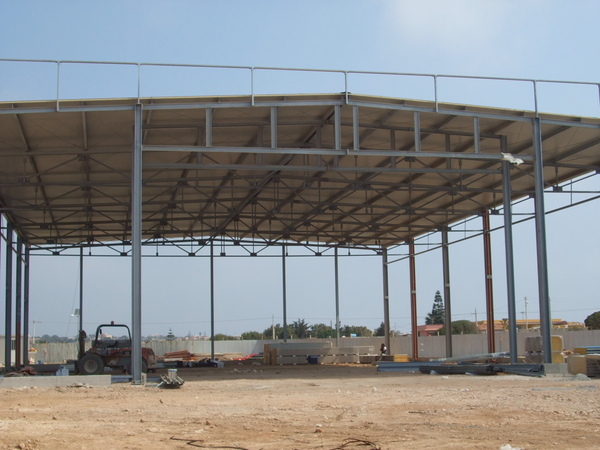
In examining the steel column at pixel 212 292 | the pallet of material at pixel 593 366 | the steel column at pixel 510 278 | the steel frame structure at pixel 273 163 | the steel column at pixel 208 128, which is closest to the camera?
the steel column at pixel 208 128

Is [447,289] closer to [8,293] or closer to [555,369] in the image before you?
[555,369]

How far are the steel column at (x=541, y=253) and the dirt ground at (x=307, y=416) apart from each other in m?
3.61

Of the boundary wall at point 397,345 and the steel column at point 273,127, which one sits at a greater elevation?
the steel column at point 273,127

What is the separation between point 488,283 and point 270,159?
1314cm

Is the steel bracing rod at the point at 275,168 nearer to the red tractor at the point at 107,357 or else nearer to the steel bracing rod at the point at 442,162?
the steel bracing rod at the point at 442,162

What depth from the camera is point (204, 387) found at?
2030cm

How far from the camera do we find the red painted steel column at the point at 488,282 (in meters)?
35.5

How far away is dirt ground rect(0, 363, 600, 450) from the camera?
396 inches

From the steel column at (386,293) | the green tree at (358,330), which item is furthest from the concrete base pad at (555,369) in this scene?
the green tree at (358,330)

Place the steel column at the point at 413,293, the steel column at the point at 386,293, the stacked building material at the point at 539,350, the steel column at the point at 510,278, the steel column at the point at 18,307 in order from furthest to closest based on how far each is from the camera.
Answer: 1. the steel column at the point at 386,293
2. the steel column at the point at 413,293
3. the steel column at the point at 18,307
4. the stacked building material at the point at 539,350
5. the steel column at the point at 510,278

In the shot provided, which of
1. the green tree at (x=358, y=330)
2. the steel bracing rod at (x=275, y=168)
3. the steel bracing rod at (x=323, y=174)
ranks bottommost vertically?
the green tree at (x=358, y=330)

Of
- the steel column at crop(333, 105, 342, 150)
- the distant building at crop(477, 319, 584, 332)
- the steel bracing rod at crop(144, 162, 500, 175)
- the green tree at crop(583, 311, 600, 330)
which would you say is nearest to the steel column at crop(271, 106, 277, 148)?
the steel bracing rod at crop(144, 162, 500, 175)

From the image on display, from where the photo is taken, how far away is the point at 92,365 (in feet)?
84.4

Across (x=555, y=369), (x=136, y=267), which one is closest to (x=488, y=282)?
(x=555, y=369)
